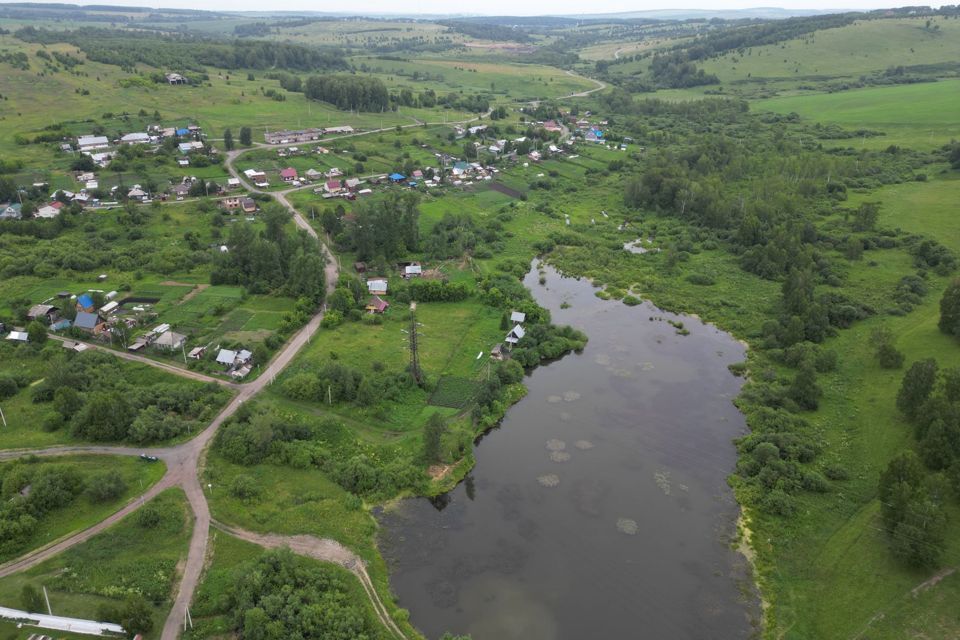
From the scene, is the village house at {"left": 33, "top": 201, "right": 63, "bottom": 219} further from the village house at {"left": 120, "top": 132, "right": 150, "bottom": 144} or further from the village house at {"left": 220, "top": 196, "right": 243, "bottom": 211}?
the village house at {"left": 120, "top": 132, "right": 150, "bottom": 144}

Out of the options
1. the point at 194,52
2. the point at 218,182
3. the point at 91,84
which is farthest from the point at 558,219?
the point at 194,52

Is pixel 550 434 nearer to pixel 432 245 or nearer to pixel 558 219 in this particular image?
pixel 432 245

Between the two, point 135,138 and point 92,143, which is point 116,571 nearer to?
point 92,143

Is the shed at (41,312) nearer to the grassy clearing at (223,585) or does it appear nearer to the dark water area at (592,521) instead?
the grassy clearing at (223,585)

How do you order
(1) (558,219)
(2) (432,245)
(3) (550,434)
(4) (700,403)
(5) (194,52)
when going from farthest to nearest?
(5) (194,52)
(1) (558,219)
(2) (432,245)
(4) (700,403)
(3) (550,434)

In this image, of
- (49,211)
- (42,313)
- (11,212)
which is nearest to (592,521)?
(42,313)

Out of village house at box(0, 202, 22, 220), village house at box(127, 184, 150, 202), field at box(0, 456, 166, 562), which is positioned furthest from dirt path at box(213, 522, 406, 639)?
village house at box(127, 184, 150, 202)
